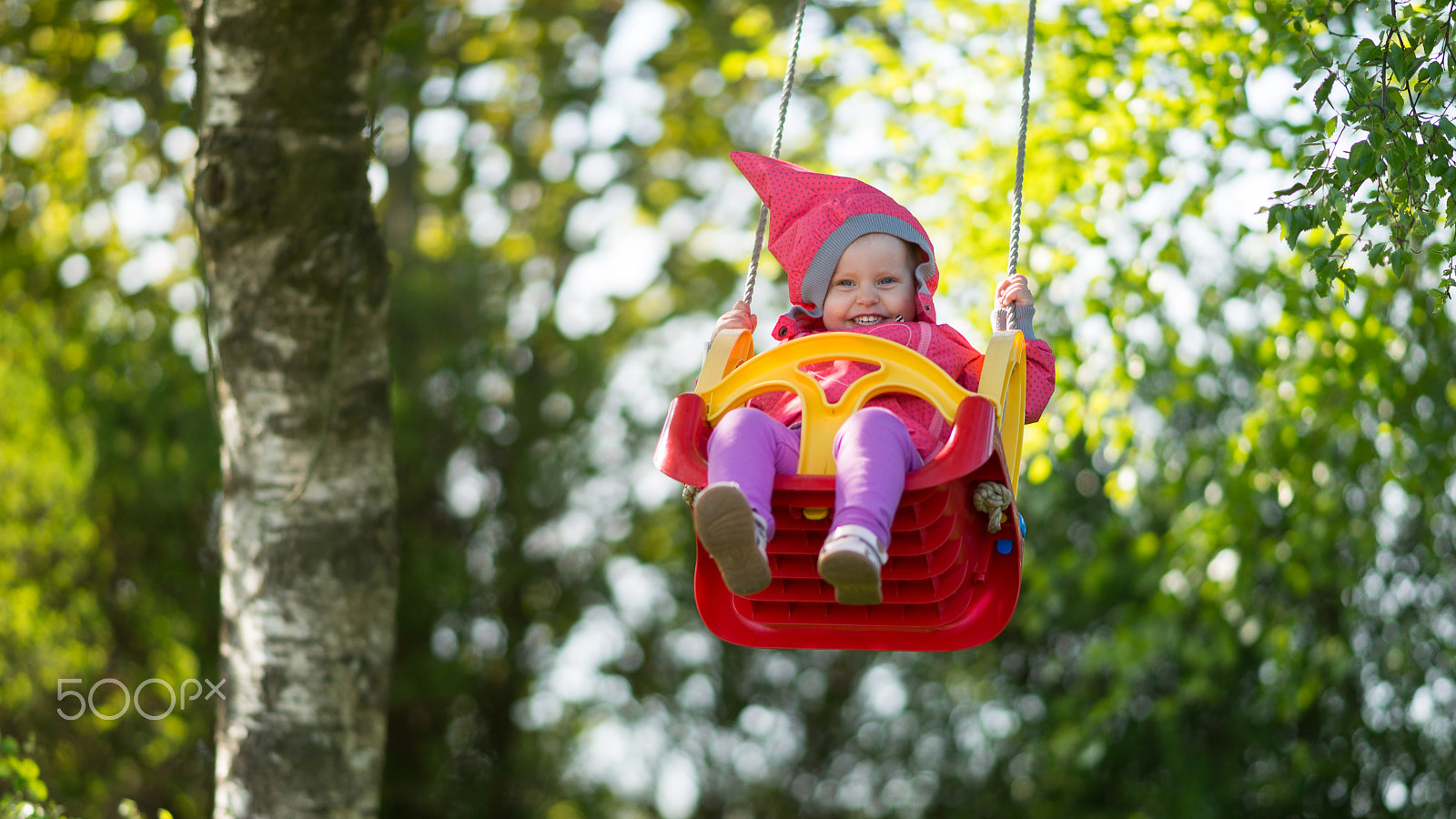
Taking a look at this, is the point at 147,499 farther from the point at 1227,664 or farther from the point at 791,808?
the point at 1227,664

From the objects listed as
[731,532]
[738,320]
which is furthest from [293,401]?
[731,532]

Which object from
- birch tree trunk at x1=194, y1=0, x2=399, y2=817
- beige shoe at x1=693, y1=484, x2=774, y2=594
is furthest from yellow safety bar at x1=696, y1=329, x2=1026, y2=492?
birch tree trunk at x1=194, y1=0, x2=399, y2=817

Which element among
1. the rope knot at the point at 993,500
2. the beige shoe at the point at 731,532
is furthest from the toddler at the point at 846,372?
the rope knot at the point at 993,500

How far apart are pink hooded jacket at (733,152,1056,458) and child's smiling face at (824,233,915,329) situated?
0.02m

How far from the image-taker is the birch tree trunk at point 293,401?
3.48 metres

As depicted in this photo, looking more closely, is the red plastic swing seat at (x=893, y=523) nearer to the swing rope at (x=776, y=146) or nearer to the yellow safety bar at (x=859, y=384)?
the yellow safety bar at (x=859, y=384)

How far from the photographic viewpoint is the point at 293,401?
3557mm

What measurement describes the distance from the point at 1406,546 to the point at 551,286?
18.5ft

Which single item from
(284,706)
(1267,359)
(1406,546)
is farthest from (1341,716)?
(284,706)

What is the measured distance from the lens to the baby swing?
100 inches

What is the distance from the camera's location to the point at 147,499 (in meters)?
7.00

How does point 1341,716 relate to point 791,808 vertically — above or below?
above

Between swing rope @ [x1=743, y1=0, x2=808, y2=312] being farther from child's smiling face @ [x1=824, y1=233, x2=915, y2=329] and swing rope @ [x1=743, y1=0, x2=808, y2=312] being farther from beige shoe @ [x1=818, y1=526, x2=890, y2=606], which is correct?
beige shoe @ [x1=818, y1=526, x2=890, y2=606]

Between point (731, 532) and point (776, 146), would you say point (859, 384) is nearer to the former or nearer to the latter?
point (731, 532)
